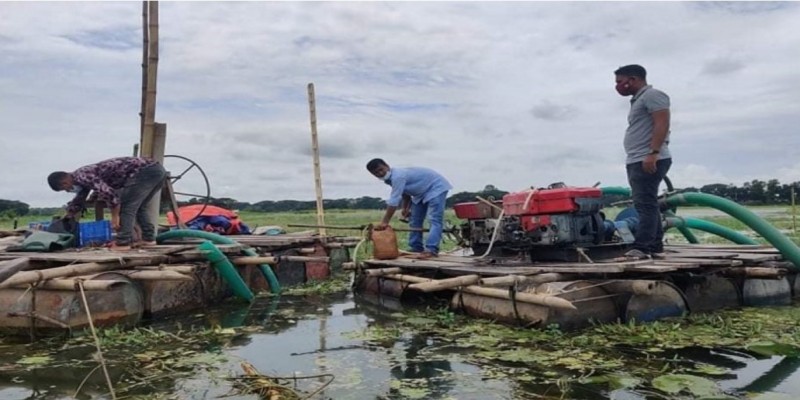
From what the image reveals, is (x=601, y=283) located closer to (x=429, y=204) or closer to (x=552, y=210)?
(x=552, y=210)

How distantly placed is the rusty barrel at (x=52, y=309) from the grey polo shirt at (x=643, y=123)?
203 inches

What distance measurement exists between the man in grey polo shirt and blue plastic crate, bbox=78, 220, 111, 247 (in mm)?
6543

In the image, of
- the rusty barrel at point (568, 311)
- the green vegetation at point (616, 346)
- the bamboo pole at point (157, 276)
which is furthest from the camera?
the bamboo pole at point (157, 276)

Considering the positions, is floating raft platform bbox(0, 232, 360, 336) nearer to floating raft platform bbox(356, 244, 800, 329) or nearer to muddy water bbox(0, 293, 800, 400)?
muddy water bbox(0, 293, 800, 400)

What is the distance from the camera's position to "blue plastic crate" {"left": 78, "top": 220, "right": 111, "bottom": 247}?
29.0 ft

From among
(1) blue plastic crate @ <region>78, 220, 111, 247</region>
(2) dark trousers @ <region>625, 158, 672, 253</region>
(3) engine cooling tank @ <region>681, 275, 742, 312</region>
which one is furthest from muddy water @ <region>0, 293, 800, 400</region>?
(1) blue plastic crate @ <region>78, 220, 111, 247</region>

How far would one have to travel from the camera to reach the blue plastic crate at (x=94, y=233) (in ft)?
29.0

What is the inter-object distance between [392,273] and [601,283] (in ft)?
8.80

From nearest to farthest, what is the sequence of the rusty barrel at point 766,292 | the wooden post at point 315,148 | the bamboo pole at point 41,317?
1. the bamboo pole at point 41,317
2. the rusty barrel at point 766,292
3. the wooden post at point 315,148

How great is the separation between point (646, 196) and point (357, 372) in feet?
11.9

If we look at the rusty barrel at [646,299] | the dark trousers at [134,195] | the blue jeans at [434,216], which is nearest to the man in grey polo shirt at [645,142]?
the rusty barrel at [646,299]

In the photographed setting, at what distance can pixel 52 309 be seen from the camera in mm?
6059

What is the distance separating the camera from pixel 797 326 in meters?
5.89

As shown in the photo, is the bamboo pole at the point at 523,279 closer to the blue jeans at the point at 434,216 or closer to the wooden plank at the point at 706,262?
the wooden plank at the point at 706,262
